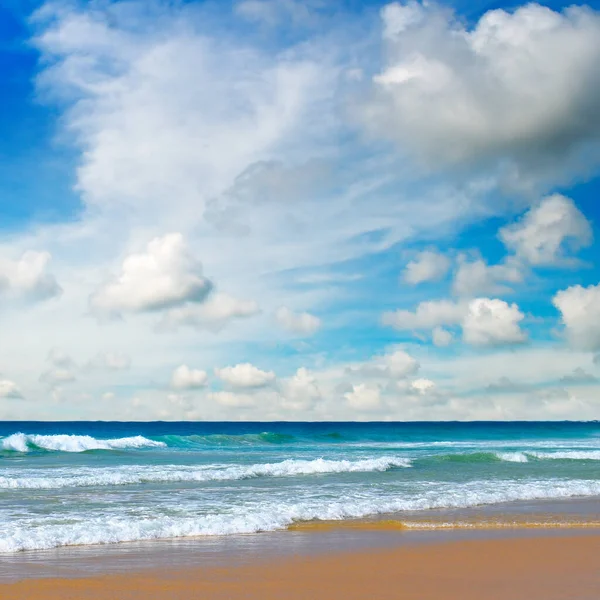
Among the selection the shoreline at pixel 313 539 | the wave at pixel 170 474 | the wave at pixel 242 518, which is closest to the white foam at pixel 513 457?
the wave at pixel 170 474

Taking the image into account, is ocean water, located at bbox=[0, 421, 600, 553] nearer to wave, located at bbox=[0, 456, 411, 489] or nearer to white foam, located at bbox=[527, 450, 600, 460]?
wave, located at bbox=[0, 456, 411, 489]

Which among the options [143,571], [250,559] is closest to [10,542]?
[143,571]

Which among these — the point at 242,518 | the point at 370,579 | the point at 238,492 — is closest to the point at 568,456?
the point at 238,492

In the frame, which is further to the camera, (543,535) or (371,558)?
(543,535)

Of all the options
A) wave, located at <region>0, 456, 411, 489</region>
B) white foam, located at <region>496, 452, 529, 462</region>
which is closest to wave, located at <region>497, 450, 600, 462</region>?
white foam, located at <region>496, 452, 529, 462</region>

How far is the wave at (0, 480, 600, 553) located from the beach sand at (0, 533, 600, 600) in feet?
8.79

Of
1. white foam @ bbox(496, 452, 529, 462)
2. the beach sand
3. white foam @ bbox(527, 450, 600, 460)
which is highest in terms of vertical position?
the beach sand

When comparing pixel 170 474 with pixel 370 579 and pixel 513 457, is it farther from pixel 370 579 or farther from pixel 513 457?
pixel 513 457

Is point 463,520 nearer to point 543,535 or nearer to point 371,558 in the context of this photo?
point 543,535

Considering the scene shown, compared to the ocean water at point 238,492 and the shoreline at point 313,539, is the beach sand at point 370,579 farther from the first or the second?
the ocean water at point 238,492

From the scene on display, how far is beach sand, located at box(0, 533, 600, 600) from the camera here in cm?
800

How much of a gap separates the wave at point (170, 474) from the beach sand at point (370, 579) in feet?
39.6

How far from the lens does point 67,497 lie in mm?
17172

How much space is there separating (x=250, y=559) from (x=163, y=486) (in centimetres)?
1059
